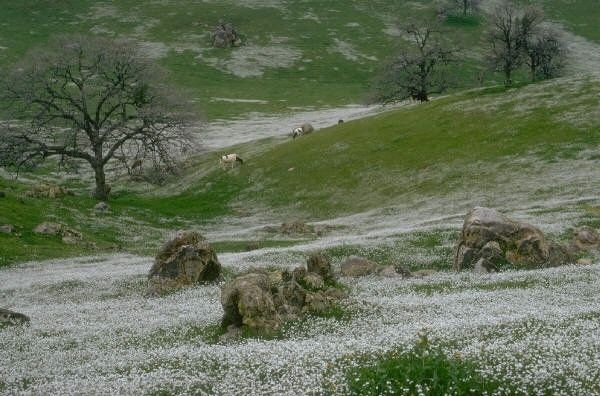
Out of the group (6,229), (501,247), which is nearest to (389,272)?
(501,247)

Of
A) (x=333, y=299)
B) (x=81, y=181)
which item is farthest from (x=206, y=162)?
(x=333, y=299)

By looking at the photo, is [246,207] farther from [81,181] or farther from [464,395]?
[464,395]

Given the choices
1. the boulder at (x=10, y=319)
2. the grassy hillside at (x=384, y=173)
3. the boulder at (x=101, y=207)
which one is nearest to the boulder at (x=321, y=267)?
the boulder at (x=10, y=319)

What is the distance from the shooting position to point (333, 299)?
72.3 ft

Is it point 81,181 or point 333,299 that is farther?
point 81,181

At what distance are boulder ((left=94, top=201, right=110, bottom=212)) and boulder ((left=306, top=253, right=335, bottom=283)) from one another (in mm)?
41441

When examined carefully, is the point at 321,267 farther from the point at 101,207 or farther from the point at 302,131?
the point at 302,131

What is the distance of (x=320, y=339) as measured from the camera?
1712cm

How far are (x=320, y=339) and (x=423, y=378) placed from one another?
224 inches

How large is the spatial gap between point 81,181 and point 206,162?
19076mm

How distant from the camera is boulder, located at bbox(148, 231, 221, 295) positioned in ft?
101

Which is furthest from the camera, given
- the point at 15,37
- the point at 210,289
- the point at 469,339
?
the point at 15,37

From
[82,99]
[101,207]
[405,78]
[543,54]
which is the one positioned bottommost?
[101,207]

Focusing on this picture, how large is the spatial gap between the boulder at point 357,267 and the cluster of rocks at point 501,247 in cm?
454
